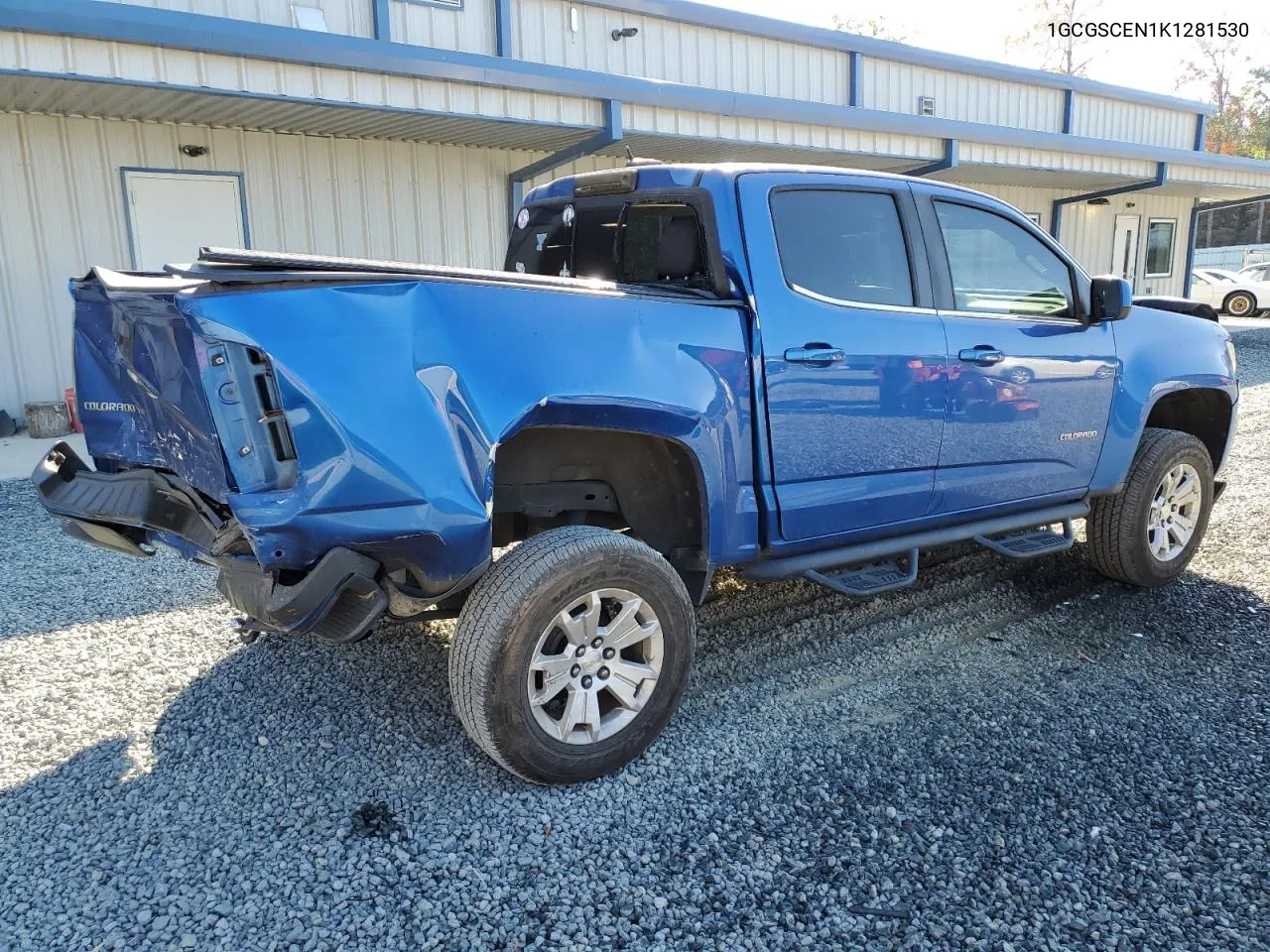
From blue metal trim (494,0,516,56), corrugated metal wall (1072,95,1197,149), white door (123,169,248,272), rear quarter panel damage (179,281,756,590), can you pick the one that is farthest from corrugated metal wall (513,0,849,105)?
rear quarter panel damage (179,281,756,590)

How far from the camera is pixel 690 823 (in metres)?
2.86

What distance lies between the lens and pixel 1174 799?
297cm

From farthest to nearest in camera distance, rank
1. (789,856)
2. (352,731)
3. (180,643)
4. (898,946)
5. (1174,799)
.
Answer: (180,643) < (352,731) < (1174,799) < (789,856) < (898,946)

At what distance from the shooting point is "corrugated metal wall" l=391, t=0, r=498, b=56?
9992 millimetres

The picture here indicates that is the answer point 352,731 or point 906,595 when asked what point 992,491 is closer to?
point 906,595

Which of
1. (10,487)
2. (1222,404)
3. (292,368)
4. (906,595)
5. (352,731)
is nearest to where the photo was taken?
(292,368)

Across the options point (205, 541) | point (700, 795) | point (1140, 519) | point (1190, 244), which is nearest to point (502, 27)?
point (1140, 519)

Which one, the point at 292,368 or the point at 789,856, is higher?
the point at 292,368

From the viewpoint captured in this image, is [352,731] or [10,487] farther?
[10,487]

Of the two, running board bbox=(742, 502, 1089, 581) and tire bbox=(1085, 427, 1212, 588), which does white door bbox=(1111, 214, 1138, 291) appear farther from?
running board bbox=(742, 502, 1089, 581)

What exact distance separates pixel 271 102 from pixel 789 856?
7.80 metres

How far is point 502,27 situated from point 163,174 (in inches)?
155

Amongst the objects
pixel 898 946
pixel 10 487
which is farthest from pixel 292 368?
pixel 10 487

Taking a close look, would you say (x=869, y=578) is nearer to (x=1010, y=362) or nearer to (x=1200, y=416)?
(x=1010, y=362)
